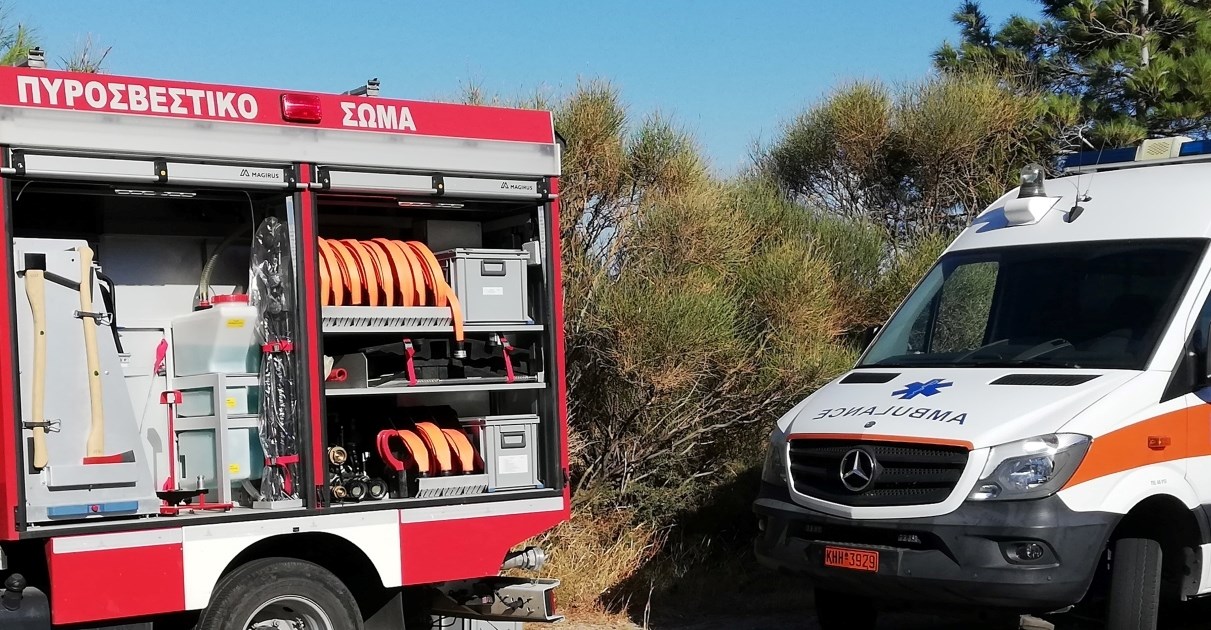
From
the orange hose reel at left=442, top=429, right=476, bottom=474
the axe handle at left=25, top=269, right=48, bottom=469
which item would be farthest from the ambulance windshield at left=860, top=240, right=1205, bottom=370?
the axe handle at left=25, top=269, right=48, bottom=469

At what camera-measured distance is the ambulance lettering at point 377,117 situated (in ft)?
22.4

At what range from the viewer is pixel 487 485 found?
7.30 m

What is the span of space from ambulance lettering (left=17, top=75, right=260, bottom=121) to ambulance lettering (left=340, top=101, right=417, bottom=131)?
477mm

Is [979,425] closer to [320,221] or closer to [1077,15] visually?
[320,221]

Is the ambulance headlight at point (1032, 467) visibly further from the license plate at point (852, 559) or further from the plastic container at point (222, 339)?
the plastic container at point (222, 339)

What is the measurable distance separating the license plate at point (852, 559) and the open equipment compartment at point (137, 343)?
2630mm

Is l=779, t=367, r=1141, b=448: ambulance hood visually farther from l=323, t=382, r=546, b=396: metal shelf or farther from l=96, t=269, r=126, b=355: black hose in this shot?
l=96, t=269, r=126, b=355: black hose

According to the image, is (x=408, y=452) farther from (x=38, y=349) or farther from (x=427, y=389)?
(x=38, y=349)

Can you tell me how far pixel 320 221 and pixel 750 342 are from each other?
453 centimetres

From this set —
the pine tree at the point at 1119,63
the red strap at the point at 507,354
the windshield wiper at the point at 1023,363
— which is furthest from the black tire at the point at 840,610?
the pine tree at the point at 1119,63

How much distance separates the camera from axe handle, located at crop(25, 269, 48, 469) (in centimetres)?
593

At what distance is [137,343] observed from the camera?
279 inches

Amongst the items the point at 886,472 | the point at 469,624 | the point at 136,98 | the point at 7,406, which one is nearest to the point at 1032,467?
the point at 886,472

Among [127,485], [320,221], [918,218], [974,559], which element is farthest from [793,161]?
[127,485]
